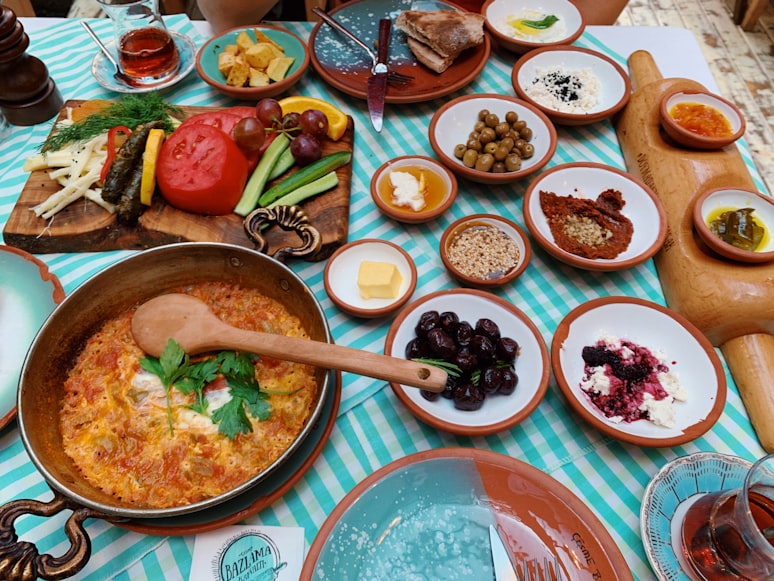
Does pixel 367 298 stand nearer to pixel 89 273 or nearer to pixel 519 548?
pixel 519 548

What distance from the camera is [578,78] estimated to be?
221cm

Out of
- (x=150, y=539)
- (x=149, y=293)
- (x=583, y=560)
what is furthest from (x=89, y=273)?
(x=583, y=560)

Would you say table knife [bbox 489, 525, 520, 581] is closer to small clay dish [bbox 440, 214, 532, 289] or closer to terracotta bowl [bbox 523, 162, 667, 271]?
small clay dish [bbox 440, 214, 532, 289]

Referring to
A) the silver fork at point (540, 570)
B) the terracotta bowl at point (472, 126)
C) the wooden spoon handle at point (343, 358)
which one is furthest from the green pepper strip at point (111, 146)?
the silver fork at point (540, 570)

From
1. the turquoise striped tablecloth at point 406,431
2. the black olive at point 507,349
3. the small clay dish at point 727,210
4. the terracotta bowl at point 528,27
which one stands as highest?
the terracotta bowl at point 528,27

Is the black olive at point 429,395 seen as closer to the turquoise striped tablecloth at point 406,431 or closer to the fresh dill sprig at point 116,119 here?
the turquoise striped tablecloth at point 406,431

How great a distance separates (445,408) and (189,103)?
5.55 feet

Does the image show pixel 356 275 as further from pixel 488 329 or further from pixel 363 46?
pixel 363 46

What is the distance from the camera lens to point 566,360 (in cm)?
142

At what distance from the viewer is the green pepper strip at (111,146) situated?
178 cm

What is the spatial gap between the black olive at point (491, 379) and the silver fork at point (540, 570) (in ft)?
1.27

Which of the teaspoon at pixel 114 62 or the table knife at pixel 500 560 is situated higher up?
the teaspoon at pixel 114 62

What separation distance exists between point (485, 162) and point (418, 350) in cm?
81

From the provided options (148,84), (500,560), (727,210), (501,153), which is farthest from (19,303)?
(727,210)
